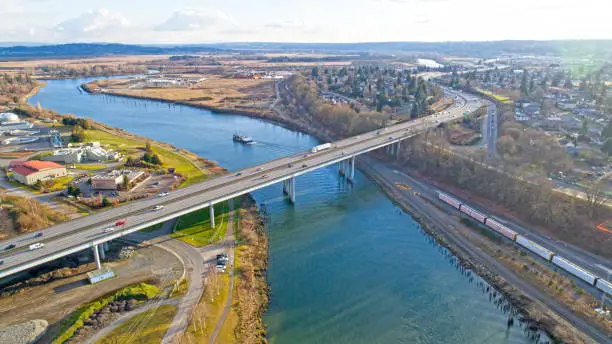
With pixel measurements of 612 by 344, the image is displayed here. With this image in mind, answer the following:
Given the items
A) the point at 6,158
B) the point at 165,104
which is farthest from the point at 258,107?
the point at 6,158

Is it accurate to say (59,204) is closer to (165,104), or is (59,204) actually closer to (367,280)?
(367,280)

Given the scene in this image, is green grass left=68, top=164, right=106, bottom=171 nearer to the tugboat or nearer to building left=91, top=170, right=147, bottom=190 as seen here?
building left=91, top=170, right=147, bottom=190

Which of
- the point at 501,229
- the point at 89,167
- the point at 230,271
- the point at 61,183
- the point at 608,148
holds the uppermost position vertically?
the point at 608,148

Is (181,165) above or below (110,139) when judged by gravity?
below

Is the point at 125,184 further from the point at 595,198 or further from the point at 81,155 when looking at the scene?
the point at 595,198

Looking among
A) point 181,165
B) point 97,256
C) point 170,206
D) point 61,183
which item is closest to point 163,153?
point 181,165

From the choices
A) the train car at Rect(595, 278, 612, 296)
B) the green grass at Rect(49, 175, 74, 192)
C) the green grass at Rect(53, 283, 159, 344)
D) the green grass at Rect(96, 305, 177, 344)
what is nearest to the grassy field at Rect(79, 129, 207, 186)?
the green grass at Rect(49, 175, 74, 192)

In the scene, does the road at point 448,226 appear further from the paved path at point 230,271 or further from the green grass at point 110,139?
the green grass at point 110,139
